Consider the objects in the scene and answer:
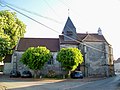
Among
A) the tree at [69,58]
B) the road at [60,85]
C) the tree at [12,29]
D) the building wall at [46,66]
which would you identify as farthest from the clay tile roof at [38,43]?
the road at [60,85]

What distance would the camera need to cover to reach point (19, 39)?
1791 inches

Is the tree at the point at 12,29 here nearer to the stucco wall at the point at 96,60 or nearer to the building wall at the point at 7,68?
the building wall at the point at 7,68

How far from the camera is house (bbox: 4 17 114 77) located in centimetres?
4280

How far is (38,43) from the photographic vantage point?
45031 millimetres

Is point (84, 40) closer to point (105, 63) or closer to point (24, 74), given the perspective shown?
point (105, 63)

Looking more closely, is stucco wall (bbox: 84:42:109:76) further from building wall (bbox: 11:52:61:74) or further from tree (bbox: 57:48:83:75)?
tree (bbox: 57:48:83:75)

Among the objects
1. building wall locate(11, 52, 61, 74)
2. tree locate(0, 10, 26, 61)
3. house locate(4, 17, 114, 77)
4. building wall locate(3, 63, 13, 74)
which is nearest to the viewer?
building wall locate(11, 52, 61, 74)

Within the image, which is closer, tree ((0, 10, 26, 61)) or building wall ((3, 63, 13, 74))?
tree ((0, 10, 26, 61))

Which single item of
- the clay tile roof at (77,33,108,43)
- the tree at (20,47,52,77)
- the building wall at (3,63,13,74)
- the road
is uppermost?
the clay tile roof at (77,33,108,43)

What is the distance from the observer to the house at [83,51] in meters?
42.8

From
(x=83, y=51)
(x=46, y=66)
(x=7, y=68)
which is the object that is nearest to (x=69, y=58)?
(x=46, y=66)

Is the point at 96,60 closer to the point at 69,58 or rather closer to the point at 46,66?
the point at 69,58

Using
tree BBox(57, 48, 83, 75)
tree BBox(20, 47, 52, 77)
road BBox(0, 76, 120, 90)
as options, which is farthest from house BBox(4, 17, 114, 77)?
road BBox(0, 76, 120, 90)

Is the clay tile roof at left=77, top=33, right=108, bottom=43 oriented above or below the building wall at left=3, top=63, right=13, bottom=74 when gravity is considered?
above
